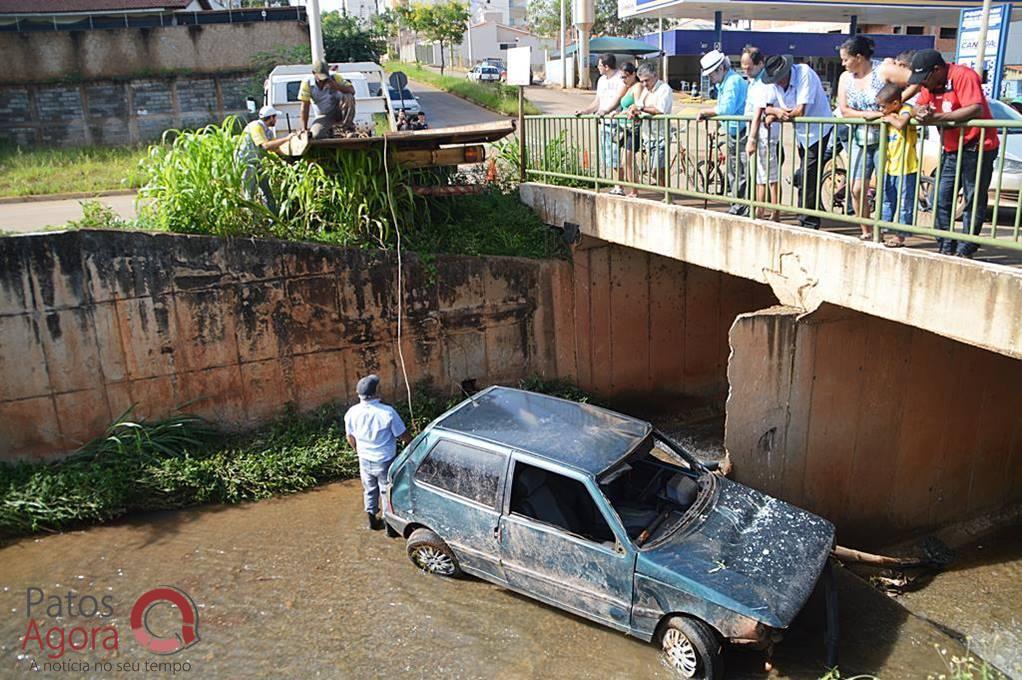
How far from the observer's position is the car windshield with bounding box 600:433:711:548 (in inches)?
218

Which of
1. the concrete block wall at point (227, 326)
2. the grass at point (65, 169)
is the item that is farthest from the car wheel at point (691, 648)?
the grass at point (65, 169)

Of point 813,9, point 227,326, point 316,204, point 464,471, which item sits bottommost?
point 464,471

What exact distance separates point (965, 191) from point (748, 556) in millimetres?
2949

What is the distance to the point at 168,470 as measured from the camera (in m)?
7.84

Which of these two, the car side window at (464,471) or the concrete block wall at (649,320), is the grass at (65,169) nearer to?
the concrete block wall at (649,320)

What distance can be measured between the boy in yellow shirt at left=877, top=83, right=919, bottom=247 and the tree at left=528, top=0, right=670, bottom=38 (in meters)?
47.0

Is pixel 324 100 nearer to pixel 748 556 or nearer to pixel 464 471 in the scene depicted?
pixel 464 471

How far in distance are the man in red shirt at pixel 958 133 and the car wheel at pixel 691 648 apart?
3.12 metres

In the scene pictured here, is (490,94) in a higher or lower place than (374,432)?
higher

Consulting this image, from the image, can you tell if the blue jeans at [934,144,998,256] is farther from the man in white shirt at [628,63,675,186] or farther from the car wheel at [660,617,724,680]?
the car wheel at [660,617,724,680]

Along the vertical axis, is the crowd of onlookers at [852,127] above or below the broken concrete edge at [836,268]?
above

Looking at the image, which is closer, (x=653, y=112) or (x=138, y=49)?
(x=653, y=112)

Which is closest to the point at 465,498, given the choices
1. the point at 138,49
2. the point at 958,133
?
the point at 958,133

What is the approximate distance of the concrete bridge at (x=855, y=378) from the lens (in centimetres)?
591
